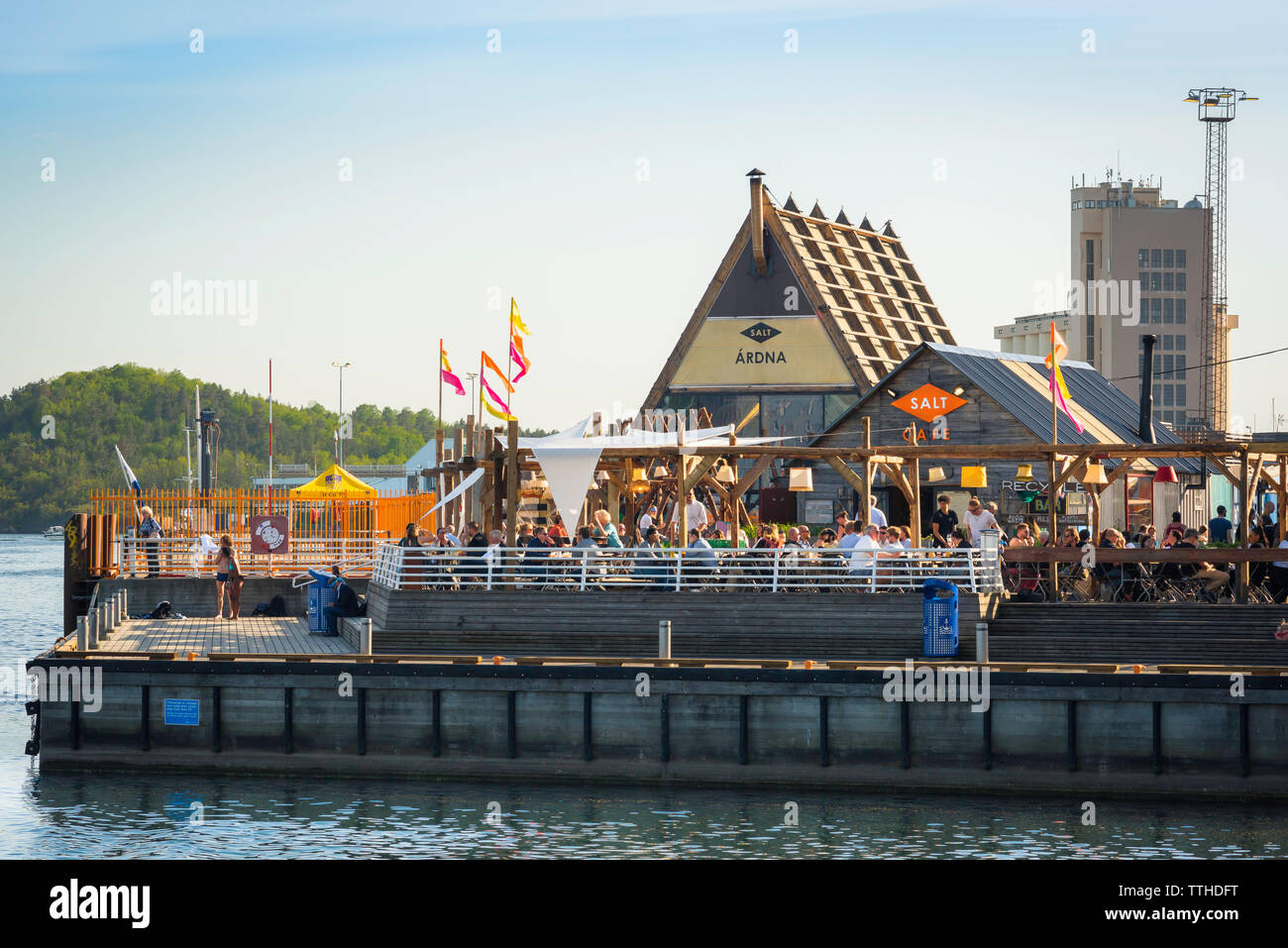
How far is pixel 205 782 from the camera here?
2217 centimetres

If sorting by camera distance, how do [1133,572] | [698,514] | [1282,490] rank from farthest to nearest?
[698,514] < [1282,490] < [1133,572]

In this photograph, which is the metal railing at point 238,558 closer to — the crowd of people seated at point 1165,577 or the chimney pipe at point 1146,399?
the crowd of people seated at point 1165,577

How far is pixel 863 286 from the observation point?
53781 mm

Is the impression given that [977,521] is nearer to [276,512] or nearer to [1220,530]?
[1220,530]

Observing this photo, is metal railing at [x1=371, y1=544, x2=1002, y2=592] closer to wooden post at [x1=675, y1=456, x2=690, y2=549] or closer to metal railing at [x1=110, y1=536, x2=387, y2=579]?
wooden post at [x1=675, y1=456, x2=690, y2=549]

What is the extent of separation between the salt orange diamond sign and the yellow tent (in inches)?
540

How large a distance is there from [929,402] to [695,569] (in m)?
17.3

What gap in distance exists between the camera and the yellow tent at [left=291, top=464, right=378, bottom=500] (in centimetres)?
4305

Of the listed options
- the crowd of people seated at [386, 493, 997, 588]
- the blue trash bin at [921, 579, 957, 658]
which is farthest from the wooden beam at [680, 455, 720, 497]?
the blue trash bin at [921, 579, 957, 658]

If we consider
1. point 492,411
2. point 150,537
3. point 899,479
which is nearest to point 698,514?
point 899,479

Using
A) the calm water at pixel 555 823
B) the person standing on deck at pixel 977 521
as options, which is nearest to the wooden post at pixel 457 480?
the person standing on deck at pixel 977 521
